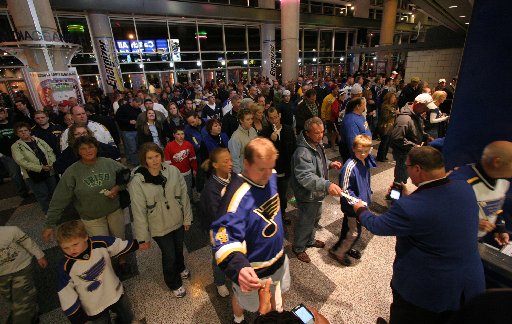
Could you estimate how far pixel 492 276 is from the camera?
1885 millimetres

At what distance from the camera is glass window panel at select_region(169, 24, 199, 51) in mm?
14414

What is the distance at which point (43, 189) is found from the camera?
14.2 ft

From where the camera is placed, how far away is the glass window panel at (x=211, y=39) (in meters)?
15.4

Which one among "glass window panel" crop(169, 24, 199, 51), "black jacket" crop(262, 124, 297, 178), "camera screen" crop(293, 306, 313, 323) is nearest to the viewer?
Answer: "camera screen" crop(293, 306, 313, 323)

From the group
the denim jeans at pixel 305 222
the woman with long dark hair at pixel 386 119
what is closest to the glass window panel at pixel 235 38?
the woman with long dark hair at pixel 386 119

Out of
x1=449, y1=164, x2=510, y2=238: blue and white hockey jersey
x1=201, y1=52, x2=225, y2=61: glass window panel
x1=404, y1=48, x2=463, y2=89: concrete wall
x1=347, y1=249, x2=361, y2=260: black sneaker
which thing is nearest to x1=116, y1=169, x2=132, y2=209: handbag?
x1=347, y1=249, x2=361, y2=260: black sneaker

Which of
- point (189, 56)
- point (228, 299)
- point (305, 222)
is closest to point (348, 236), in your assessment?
point (305, 222)

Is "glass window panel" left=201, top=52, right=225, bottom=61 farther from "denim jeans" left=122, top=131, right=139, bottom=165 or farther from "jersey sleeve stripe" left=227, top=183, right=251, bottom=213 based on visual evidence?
"jersey sleeve stripe" left=227, top=183, right=251, bottom=213

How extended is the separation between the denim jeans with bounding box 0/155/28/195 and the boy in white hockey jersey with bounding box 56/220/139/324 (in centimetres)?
494

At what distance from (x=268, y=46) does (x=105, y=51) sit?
10012 mm

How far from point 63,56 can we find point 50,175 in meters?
5.63

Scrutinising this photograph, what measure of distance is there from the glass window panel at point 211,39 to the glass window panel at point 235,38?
508 mm

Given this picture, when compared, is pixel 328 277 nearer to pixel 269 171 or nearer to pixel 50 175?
pixel 269 171

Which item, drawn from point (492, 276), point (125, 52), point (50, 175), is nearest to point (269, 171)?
point (492, 276)
